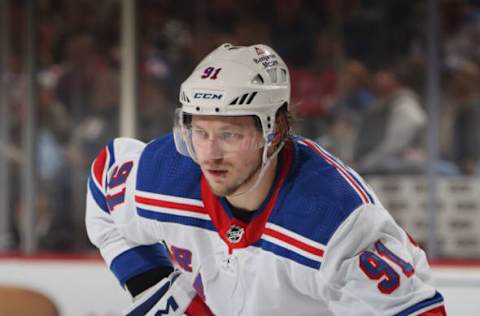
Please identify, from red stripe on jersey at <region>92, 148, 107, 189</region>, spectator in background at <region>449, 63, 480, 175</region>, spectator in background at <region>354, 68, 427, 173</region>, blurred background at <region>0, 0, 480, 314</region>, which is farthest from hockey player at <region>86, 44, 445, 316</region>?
spectator in background at <region>449, 63, 480, 175</region>

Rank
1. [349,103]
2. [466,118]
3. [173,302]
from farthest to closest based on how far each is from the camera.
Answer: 1. [349,103]
2. [466,118]
3. [173,302]

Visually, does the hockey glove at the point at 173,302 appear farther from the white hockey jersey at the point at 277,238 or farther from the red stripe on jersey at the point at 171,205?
the red stripe on jersey at the point at 171,205

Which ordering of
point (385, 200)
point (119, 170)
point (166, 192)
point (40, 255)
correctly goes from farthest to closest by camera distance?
point (385, 200) → point (40, 255) → point (119, 170) → point (166, 192)

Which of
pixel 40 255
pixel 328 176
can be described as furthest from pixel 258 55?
pixel 40 255

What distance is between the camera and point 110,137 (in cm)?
429

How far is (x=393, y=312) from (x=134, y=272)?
72cm

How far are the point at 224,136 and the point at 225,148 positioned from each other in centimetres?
3

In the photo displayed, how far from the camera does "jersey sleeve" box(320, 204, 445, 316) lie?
147 centimetres

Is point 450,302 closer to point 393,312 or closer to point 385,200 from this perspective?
point 393,312

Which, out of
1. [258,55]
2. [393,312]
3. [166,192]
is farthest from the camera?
[166,192]

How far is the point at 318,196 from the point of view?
1.54 meters

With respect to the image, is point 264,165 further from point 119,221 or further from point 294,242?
point 119,221

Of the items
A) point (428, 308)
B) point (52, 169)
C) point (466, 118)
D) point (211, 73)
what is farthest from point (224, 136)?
point (52, 169)

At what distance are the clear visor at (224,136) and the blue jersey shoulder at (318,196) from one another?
0.11 m
